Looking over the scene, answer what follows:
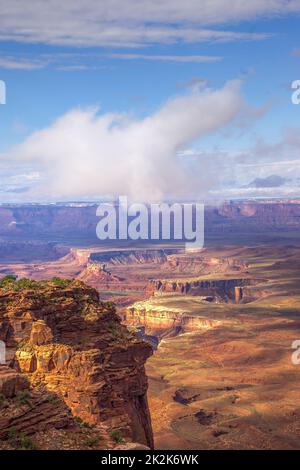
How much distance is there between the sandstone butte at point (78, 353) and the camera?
2859cm

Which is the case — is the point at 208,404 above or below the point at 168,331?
below

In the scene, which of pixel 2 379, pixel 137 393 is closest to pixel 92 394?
pixel 137 393

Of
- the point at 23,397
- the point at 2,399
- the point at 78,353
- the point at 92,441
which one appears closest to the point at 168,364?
the point at 78,353

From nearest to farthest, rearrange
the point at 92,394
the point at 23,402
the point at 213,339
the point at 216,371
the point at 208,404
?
1. the point at 23,402
2. the point at 92,394
3. the point at 208,404
4. the point at 216,371
5. the point at 213,339

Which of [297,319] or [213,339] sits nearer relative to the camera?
[213,339]

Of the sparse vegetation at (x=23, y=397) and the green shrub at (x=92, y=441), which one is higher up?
the sparse vegetation at (x=23, y=397)

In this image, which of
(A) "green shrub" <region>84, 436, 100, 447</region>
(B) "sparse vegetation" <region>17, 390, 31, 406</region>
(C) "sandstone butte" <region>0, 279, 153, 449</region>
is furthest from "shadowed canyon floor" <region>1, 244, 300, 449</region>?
(A) "green shrub" <region>84, 436, 100, 447</region>

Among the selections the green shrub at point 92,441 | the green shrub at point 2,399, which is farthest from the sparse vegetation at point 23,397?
the green shrub at point 92,441

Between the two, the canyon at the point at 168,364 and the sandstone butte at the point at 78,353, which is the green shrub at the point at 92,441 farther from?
the sandstone butte at the point at 78,353

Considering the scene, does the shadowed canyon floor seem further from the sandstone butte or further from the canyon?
the sandstone butte

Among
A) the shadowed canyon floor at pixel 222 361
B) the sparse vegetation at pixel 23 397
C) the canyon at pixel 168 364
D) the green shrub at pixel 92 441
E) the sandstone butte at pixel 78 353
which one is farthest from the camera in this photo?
the shadowed canyon floor at pixel 222 361

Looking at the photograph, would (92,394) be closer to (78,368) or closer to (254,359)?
(78,368)

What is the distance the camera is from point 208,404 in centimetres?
7275
